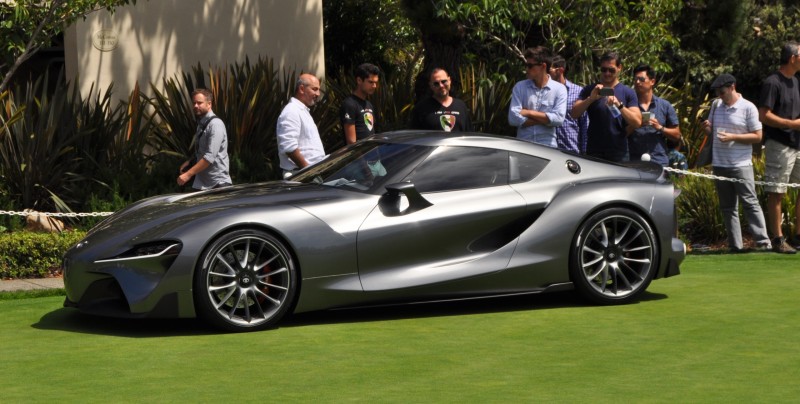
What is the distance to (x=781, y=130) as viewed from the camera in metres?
13.9

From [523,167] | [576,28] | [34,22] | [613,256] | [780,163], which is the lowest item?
[613,256]

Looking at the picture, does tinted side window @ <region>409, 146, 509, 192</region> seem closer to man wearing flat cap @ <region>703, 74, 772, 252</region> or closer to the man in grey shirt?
the man in grey shirt

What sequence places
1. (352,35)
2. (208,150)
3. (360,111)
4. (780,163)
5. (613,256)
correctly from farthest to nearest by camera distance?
1. (352,35)
2. (780,163)
3. (360,111)
4. (208,150)
5. (613,256)

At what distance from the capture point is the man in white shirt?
1243 cm

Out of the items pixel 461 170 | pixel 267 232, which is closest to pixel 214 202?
pixel 267 232

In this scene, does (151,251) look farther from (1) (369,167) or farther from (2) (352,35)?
(2) (352,35)

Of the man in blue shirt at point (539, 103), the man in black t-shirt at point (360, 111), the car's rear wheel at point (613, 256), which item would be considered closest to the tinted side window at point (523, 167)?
the car's rear wheel at point (613, 256)

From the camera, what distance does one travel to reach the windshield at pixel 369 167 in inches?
387

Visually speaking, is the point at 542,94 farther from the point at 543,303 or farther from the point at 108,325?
the point at 108,325

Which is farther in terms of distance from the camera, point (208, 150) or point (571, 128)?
point (571, 128)

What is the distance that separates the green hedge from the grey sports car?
2996 millimetres

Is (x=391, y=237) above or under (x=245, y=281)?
above

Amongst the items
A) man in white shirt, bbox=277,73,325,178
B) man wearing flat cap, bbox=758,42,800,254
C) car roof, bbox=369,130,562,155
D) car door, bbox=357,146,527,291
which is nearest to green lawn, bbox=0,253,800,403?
car door, bbox=357,146,527,291

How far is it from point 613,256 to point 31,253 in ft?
17.7
